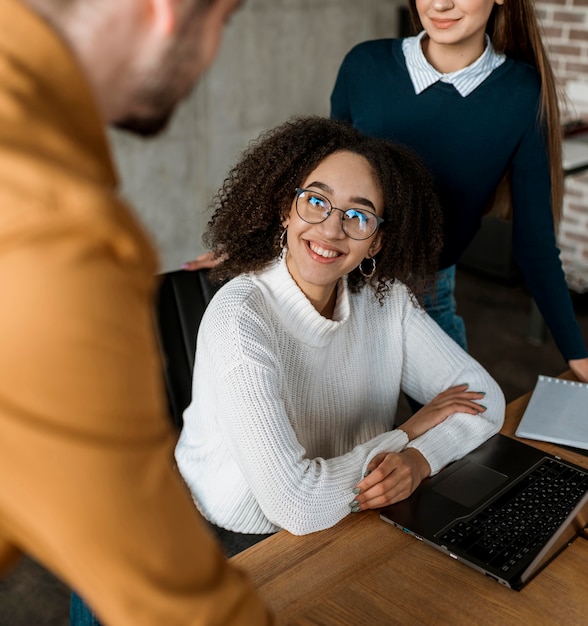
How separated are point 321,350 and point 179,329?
0.33 meters

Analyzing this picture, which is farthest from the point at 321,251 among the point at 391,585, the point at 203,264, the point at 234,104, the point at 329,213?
the point at 234,104

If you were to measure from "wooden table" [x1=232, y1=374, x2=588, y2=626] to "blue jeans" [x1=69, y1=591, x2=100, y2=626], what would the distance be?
270 mm

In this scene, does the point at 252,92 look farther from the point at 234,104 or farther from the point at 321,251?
the point at 321,251

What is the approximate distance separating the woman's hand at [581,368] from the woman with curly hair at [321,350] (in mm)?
256

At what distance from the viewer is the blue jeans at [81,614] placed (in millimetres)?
1290

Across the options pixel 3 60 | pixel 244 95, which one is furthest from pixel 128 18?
pixel 244 95

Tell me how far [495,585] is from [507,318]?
300 cm

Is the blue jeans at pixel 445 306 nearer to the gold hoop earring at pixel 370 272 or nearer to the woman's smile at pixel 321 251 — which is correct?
the gold hoop earring at pixel 370 272

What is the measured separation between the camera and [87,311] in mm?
491

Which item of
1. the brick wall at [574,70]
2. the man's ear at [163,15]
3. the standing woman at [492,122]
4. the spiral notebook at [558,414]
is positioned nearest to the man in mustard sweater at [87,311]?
the man's ear at [163,15]

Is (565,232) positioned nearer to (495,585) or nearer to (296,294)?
(296,294)

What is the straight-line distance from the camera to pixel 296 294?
1583 mm

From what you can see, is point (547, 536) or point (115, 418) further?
point (547, 536)

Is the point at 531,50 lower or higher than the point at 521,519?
higher
